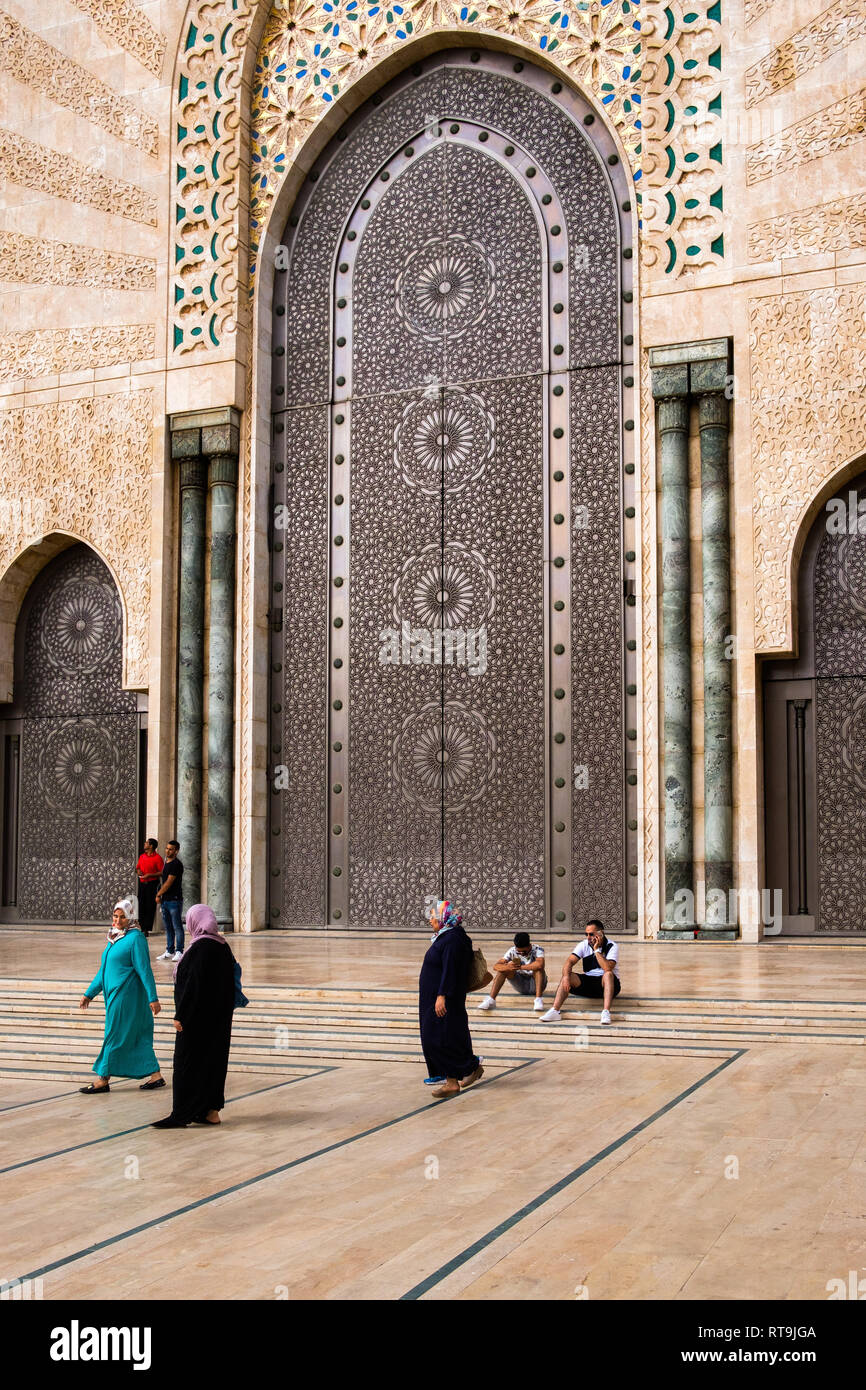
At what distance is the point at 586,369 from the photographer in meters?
10.6

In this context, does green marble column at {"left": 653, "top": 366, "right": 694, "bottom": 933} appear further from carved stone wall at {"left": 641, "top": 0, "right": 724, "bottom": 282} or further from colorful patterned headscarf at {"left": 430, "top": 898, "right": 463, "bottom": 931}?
colorful patterned headscarf at {"left": 430, "top": 898, "right": 463, "bottom": 931}

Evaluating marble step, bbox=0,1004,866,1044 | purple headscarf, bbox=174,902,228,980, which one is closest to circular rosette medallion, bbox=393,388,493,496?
marble step, bbox=0,1004,866,1044

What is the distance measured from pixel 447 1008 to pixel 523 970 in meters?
1.68

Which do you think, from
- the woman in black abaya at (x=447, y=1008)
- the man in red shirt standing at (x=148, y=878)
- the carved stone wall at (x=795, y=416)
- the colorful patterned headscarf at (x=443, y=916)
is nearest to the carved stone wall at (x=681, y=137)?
the carved stone wall at (x=795, y=416)

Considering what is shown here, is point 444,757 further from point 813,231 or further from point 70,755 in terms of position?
point 813,231

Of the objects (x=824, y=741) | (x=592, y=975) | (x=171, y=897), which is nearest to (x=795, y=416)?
(x=824, y=741)

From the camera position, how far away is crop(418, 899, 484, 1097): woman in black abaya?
527 centimetres

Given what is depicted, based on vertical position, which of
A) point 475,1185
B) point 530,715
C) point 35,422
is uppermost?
point 35,422

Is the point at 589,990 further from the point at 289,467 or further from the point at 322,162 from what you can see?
the point at 322,162

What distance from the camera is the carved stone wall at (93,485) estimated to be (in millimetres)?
11516

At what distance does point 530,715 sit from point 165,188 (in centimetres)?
544

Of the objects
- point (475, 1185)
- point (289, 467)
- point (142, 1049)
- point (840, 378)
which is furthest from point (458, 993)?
point (289, 467)

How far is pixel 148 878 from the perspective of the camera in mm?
10055

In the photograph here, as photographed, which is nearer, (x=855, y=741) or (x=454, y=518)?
(x=855, y=741)
